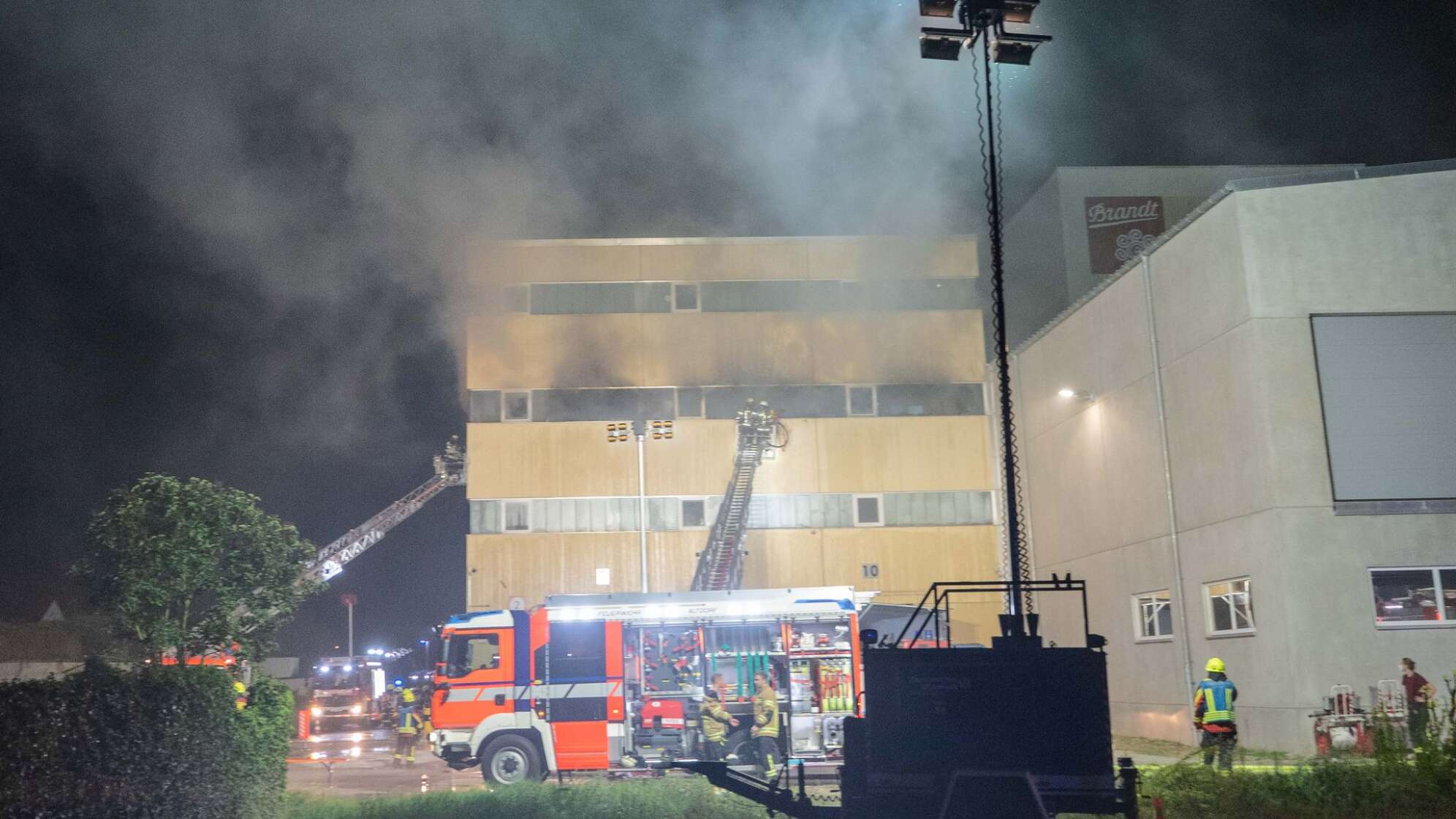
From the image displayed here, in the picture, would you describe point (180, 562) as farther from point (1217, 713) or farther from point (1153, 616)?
point (1153, 616)

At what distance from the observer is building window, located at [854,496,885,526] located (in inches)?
1452

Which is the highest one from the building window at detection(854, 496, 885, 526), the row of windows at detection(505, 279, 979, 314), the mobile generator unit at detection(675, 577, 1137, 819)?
the row of windows at detection(505, 279, 979, 314)

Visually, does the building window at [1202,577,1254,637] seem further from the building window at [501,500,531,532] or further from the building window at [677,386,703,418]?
the building window at [501,500,531,532]

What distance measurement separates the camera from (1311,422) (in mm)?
20016

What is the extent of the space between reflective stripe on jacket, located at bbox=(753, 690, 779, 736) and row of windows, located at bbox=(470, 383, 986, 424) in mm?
19651

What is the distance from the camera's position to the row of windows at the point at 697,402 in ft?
120

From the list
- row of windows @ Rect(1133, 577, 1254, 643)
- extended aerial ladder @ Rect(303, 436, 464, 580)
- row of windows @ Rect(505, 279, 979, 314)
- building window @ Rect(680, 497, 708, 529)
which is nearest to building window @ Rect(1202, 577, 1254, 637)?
row of windows @ Rect(1133, 577, 1254, 643)

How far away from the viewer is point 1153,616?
24.4m

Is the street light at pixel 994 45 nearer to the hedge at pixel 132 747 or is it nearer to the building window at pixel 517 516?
the hedge at pixel 132 747

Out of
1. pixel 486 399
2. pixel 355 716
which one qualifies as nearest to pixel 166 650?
pixel 355 716

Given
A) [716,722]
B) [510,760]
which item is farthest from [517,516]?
[716,722]

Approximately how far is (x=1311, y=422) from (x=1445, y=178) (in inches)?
184

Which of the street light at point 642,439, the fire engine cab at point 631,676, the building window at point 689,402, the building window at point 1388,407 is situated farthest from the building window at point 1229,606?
the building window at point 689,402

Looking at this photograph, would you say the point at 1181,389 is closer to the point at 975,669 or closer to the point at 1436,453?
the point at 1436,453
